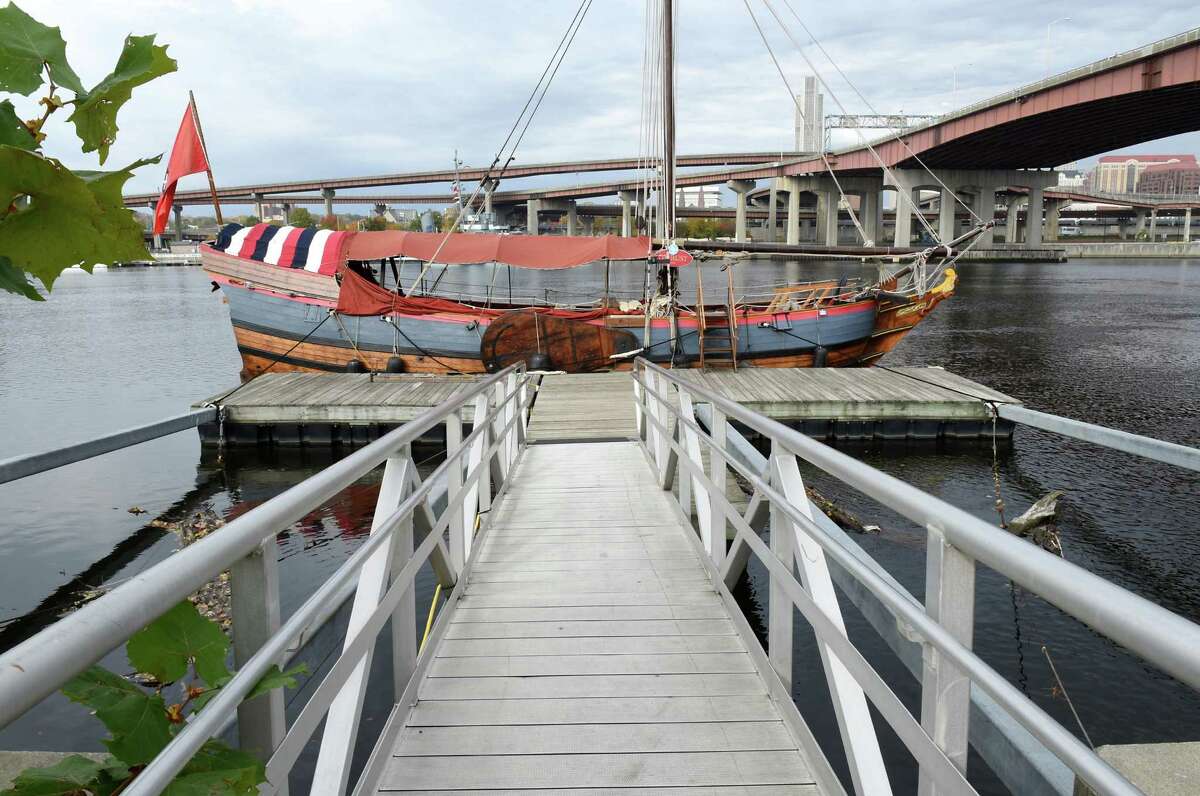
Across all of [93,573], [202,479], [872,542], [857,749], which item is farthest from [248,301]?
[857,749]

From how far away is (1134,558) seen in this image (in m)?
9.53

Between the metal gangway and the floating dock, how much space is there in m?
7.72

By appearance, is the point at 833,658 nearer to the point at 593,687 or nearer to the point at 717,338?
the point at 593,687

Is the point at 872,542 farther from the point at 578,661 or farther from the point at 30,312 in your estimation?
the point at 30,312

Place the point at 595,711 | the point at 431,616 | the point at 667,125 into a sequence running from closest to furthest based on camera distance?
the point at 595,711 → the point at 431,616 → the point at 667,125

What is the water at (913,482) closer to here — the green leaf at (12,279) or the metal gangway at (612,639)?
the metal gangway at (612,639)

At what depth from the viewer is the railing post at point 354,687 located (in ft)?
7.96

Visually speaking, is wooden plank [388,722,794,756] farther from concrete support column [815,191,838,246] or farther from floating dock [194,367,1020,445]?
concrete support column [815,191,838,246]

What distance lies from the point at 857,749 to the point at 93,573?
1036 cm

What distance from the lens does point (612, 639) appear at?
4.06 m

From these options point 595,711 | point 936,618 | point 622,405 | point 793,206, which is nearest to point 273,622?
point 936,618

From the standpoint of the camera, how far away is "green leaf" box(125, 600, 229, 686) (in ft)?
4.06

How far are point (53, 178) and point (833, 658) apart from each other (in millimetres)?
2667

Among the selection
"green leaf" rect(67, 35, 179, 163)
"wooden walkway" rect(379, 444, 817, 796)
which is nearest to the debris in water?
"wooden walkway" rect(379, 444, 817, 796)
